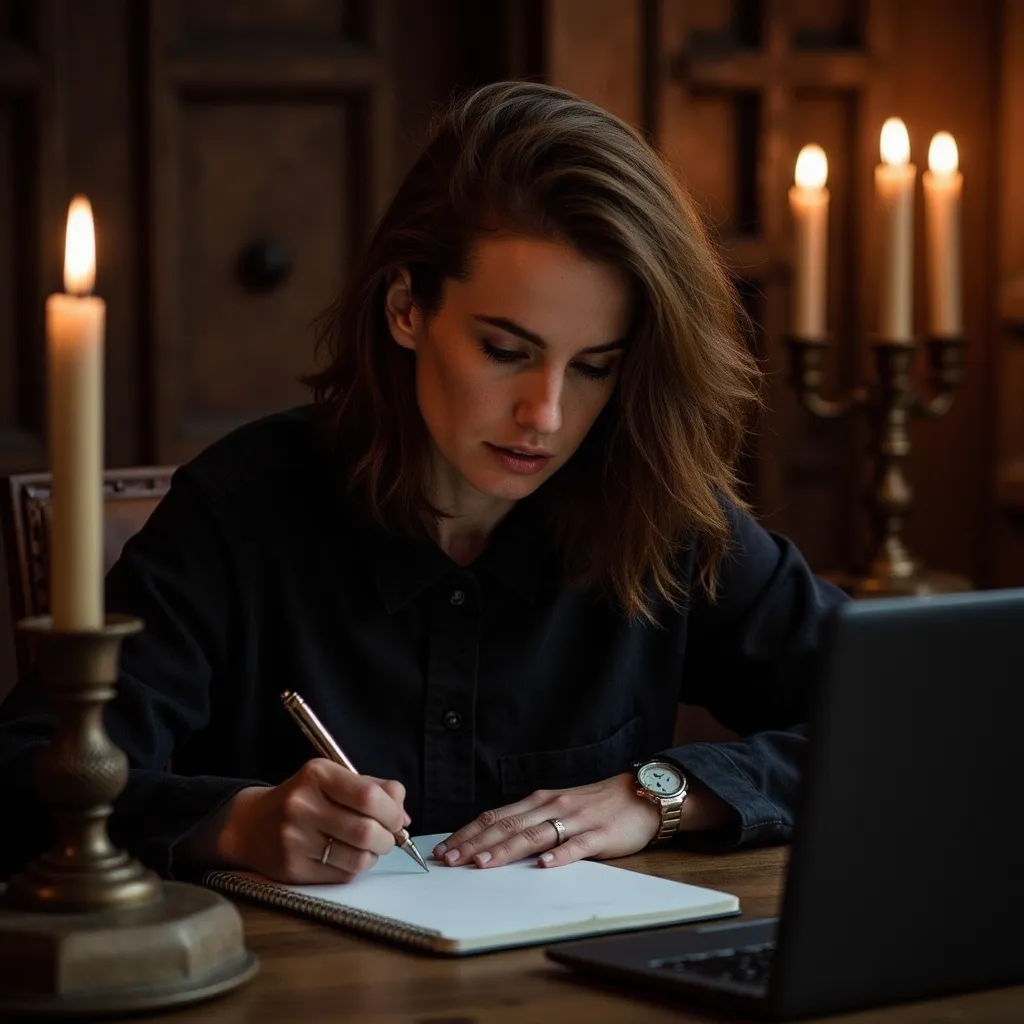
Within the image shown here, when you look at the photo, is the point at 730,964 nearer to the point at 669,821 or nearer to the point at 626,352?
the point at 669,821

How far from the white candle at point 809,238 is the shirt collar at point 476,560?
1.09 meters

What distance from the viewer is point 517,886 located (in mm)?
1413

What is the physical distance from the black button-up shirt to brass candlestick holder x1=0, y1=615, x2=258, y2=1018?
619 millimetres

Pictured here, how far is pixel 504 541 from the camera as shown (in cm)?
193

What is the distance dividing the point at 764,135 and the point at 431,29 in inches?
23.0

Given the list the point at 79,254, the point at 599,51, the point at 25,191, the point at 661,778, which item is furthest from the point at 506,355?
the point at 599,51

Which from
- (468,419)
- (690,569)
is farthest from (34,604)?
(690,569)

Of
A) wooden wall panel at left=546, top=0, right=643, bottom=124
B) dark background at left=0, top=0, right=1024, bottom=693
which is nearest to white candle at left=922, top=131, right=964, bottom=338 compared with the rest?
dark background at left=0, top=0, right=1024, bottom=693

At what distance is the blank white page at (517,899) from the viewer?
1.28m

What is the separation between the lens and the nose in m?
1.73

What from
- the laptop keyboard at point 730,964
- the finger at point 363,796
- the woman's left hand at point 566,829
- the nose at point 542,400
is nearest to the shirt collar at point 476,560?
the nose at point 542,400

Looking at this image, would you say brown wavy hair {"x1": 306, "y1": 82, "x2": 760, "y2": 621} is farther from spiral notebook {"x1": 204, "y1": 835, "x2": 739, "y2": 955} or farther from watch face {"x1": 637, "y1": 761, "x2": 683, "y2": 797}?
spiral notebook {"x1": 204, "y1": 835, "x2": 739, "y2": 955}

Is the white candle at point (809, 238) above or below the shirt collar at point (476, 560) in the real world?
above

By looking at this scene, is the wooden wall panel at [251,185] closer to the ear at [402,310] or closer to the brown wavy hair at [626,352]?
the brown wavy hair at [626,352]
